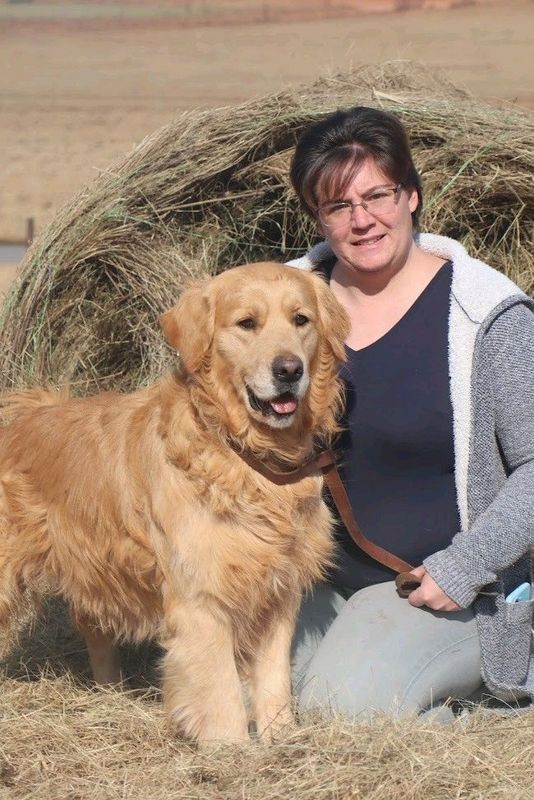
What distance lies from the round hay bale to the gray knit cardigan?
1.44 meters

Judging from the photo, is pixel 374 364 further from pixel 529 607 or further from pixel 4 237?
pixel 4 237

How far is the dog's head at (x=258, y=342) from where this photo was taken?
339 centimetres

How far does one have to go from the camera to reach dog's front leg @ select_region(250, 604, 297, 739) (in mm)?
3730

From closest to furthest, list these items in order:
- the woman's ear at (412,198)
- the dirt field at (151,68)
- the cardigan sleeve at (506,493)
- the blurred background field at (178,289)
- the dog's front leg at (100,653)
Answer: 1. the blurred background field at (178,289)
2. the cardigan sleeve at (506,493)
3. the woman's ear at (412,198)
4. the dog's front leg at (100,653)
5. the dirt field at (151,68)

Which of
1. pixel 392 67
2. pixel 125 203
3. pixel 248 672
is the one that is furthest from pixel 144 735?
pixel 392 67

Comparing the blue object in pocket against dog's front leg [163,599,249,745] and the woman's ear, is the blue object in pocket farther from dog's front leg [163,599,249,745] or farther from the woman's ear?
the woman's ear

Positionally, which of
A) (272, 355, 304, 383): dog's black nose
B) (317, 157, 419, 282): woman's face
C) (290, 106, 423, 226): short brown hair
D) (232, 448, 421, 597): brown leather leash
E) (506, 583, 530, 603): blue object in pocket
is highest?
(290, 106, 423, 226): short brown hair

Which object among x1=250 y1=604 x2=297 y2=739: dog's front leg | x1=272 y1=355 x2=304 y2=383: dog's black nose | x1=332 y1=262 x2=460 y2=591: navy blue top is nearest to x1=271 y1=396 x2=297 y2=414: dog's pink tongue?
x1=272 y1=355 x2=304 y2=383: dog's black nose

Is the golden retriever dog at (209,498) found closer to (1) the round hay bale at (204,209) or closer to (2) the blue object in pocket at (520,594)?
(2) the blue object in pocket at (520,594)

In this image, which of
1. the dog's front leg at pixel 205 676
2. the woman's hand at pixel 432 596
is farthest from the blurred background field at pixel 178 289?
the woman's hand at pixel 432 596

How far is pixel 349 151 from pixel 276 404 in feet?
3.33

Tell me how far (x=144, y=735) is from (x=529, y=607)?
139cm

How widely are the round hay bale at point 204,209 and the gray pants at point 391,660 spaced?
2128 mm

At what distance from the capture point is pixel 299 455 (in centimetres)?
367
